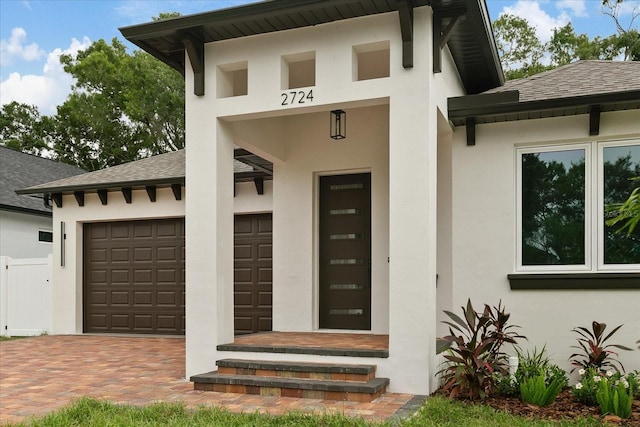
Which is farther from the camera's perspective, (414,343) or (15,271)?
(15,271)

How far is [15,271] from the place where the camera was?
13055 mm

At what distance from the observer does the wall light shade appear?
8.49 m

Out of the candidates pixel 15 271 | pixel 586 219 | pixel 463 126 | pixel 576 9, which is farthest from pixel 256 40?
pixel 576 9

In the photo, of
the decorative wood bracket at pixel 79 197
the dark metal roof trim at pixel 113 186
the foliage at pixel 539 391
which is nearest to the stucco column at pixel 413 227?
the foliage at pixel 539 391

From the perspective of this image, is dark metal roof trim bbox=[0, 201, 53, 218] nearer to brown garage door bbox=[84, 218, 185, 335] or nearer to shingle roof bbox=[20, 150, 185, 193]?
shingle roof bbox=[20, 150, 185, 193]

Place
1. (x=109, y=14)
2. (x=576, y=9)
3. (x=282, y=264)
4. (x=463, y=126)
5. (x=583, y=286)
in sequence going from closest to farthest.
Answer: (x=583, y=286), (x=463, y=126), (x=282, y=264), (x=576, y=9), (x=109, y=14)

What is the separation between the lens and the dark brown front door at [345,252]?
8.67 meters

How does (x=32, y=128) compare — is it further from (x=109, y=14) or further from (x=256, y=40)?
(x=256, y=40)

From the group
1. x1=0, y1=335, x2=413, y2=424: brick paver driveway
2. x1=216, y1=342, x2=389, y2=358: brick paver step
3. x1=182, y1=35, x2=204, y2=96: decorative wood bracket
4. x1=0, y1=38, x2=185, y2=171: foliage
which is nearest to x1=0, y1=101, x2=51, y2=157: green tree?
x1=0, y1=38, x2=185, y2=171: foliage

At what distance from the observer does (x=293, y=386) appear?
6008 mm

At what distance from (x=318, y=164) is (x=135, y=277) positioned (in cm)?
524

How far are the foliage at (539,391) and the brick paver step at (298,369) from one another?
149 centimetres

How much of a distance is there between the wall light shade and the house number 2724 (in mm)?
1755

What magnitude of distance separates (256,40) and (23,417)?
4.59 meters
